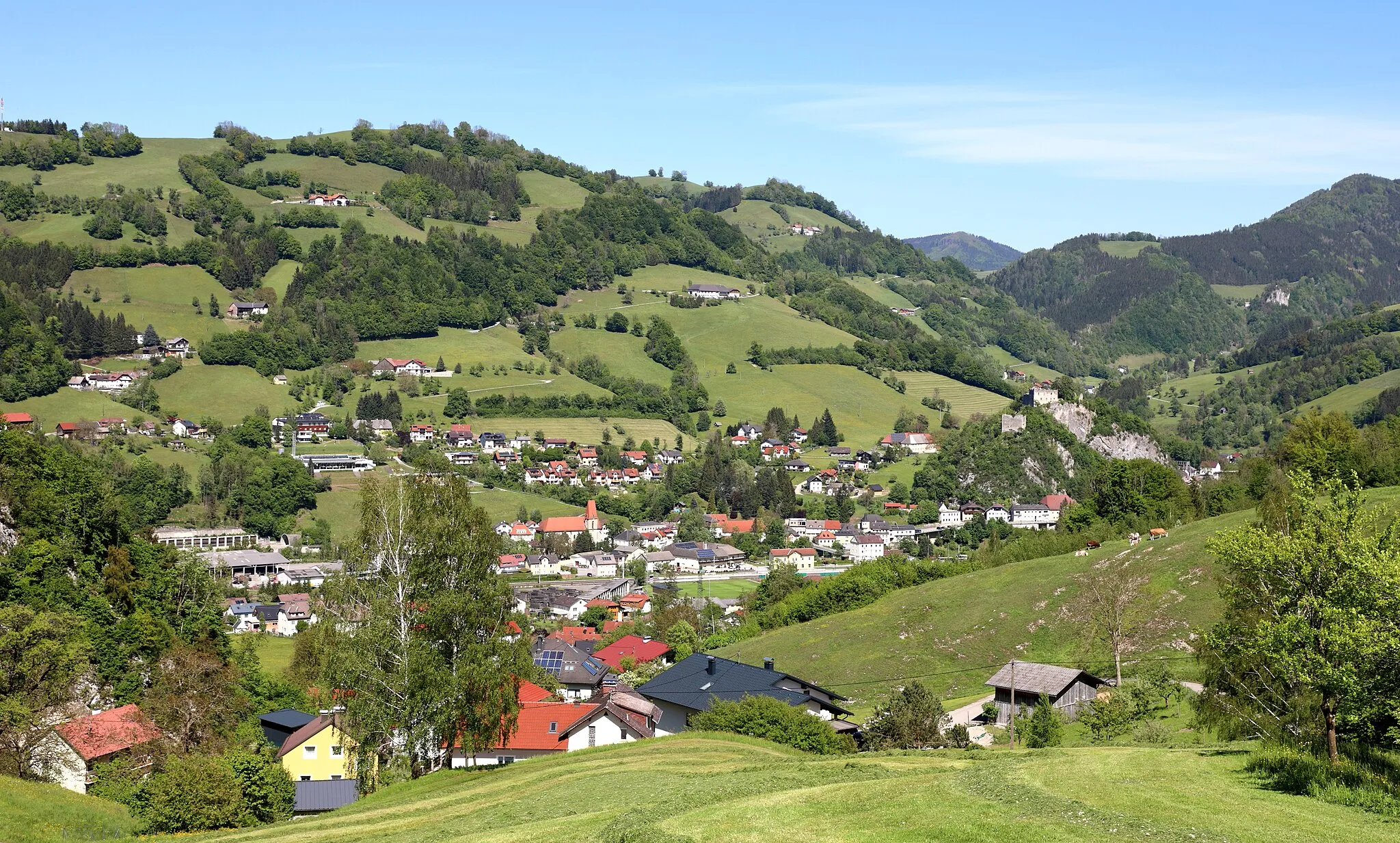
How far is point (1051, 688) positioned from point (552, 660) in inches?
1360

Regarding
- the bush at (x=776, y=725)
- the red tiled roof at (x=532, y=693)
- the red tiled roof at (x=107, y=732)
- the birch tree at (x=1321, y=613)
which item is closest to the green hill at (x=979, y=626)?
the red tiled roof at (x=532, y=693)

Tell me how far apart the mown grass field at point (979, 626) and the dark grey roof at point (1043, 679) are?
18.3 feet

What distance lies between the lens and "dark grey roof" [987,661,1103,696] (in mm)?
53969

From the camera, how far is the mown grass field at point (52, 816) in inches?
1190

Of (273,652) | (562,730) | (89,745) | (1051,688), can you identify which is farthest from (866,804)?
(273,652)

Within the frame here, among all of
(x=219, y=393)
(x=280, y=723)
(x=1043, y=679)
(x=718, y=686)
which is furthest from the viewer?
(x=219, y=393)

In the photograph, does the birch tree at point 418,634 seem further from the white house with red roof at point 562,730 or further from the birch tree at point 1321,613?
the birch tree at point 1321,613

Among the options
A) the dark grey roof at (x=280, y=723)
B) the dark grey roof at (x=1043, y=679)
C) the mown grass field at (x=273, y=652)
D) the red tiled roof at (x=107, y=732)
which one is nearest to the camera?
the red tiled roof at (x=107, y=732)

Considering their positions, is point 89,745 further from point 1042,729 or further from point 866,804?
point 1042,729

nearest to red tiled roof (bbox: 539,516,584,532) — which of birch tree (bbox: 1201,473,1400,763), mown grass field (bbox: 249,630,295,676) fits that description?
mown grass field (bbox: 249,630,295,676)

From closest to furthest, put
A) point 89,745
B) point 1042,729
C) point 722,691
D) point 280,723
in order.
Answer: point 89,745 < point 1042,729 < point 722,691 < point 280,723

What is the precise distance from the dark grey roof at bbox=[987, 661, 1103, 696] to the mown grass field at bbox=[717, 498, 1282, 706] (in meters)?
5.58

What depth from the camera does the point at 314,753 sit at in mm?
52438

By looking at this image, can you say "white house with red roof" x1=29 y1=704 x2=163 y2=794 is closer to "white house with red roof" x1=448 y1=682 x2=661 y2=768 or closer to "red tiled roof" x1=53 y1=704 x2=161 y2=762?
"red tiled roof" x1=53 y1=704 x2=161 y2=762
